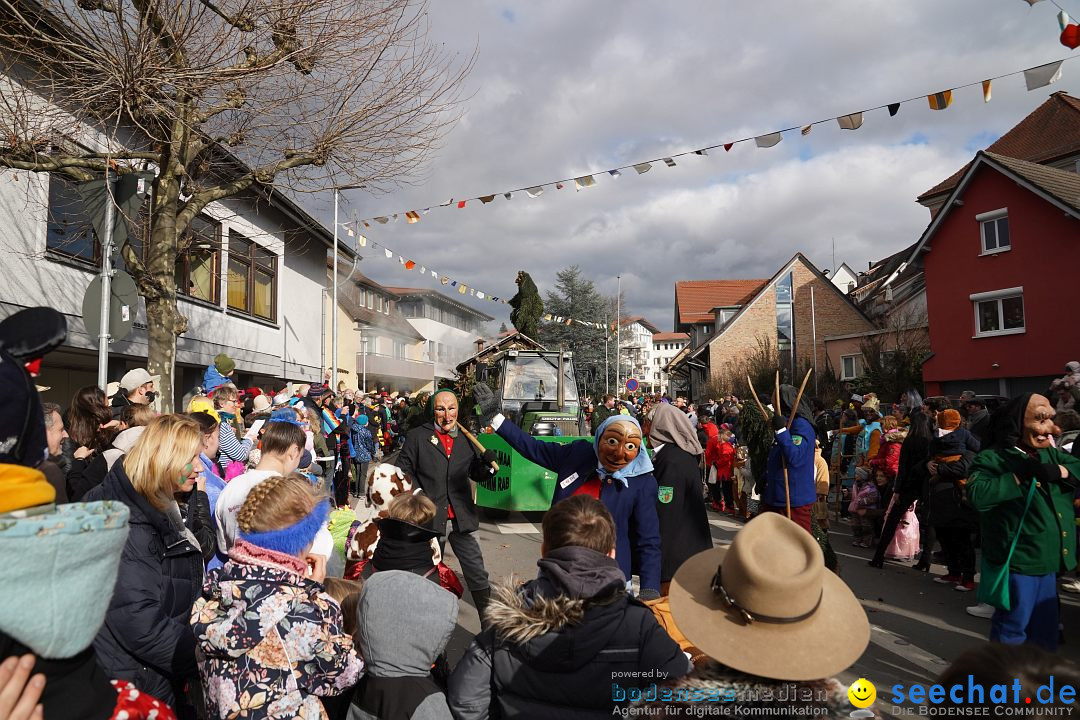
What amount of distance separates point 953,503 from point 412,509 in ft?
19.3

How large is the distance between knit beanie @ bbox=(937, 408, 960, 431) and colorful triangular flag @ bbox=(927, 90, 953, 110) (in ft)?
17.8

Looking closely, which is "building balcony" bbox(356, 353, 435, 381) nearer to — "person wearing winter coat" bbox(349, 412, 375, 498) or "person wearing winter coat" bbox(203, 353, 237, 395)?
"person wearing winter coat" bbox(349, 412, 375, 498)

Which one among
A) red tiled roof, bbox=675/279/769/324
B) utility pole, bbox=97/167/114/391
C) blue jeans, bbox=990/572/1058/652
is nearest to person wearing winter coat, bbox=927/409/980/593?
blue jeans, bbox=990/572/1058/652

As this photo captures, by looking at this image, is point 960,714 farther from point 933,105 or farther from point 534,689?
point 933,105

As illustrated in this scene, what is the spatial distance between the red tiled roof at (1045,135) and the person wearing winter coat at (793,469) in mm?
24961

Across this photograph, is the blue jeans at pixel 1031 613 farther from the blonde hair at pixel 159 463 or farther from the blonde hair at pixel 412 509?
the blonde hair at pixel 159 463

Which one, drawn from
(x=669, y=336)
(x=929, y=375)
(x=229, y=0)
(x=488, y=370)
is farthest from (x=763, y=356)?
(x=669, y=336)

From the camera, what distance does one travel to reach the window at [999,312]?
821 inches

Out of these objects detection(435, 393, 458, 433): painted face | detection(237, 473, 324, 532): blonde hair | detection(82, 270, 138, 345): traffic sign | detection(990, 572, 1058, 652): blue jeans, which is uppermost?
detection(82, 270, 138, 345): traffic sign

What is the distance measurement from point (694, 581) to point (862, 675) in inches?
138

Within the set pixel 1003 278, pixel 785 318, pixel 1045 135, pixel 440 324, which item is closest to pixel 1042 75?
pixel 1003 278

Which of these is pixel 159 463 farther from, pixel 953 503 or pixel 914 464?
pixel 914 464

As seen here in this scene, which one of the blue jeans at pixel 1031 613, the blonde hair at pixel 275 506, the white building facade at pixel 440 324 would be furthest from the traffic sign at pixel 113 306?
the white building facade at pixel 440 324

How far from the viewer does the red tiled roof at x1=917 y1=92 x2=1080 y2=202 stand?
1025 inches
